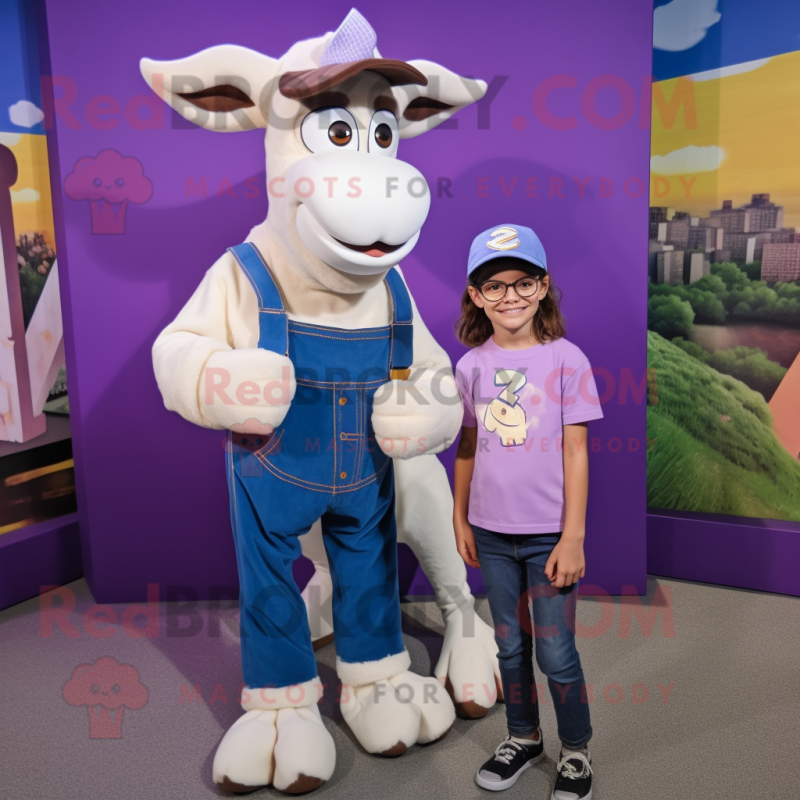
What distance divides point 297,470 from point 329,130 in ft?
2.31

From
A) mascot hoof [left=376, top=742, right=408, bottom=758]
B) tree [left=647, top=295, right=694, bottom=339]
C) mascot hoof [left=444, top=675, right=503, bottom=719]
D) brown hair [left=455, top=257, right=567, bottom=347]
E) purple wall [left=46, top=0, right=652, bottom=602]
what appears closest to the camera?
brown hair [left=455, top=257, right=567, bottom=347]

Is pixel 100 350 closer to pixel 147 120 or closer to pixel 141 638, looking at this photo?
pixel 147 120

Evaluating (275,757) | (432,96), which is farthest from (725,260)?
(275,757)

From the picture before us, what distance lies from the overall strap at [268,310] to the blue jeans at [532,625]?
559mm

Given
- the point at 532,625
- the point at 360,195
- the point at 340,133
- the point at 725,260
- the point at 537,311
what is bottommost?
the point at 532,625

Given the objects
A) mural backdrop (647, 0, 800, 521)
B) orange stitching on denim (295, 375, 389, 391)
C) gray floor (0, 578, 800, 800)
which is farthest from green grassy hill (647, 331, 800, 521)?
orange stitching on denim (295, 375, 389, 391)

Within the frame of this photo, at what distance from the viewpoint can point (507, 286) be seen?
61.9 inches

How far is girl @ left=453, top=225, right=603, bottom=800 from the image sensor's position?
1.53 metres

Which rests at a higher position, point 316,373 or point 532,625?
point 316,373

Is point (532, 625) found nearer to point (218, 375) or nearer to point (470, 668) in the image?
point (470, 668)

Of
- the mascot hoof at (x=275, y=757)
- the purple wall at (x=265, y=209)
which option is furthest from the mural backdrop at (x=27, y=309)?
the mascot hoof at (x=275, y=757)

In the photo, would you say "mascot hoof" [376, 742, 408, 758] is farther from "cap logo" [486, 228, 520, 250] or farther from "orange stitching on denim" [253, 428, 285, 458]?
"cap logo" [486, 228, 520, 250]

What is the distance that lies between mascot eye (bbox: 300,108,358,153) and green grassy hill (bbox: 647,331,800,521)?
1.68m

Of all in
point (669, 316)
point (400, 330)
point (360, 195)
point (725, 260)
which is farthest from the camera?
point (669, 316)
